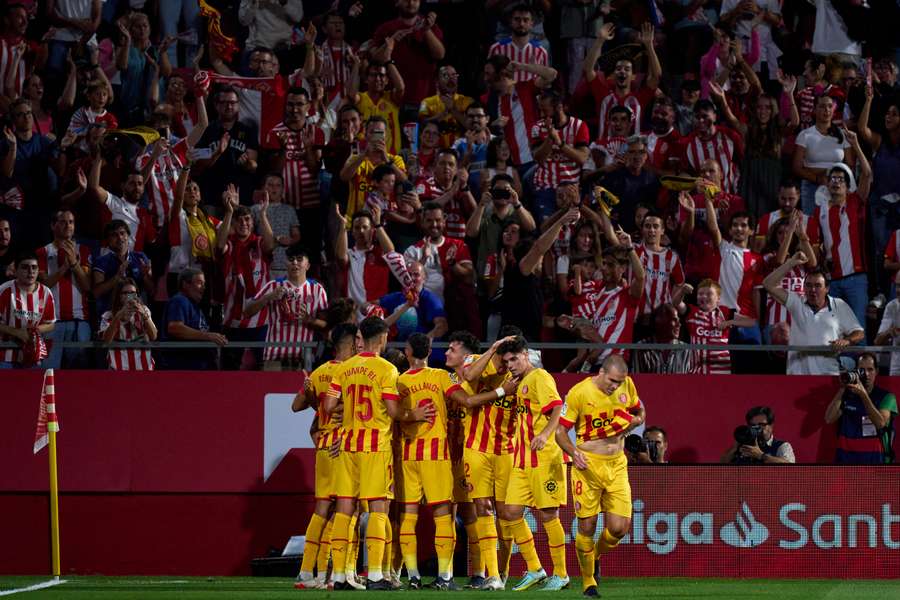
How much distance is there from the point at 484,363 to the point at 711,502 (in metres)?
3.88

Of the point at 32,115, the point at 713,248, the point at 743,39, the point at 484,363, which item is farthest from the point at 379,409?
the point at 743,39

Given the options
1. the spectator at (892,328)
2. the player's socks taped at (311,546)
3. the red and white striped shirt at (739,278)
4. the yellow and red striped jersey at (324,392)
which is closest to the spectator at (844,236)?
the spectator at (892,328)

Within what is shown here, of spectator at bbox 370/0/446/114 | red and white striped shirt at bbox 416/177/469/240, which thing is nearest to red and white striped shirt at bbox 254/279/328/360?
red and white striped shirt at bbox 416/177/469/240

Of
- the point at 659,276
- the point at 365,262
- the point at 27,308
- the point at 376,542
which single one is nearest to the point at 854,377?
the point at 659,276

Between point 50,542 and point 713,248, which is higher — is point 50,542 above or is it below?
below

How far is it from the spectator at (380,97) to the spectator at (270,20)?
1812 mm

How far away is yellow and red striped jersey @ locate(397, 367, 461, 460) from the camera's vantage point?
14.2m

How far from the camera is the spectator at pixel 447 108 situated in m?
19.8

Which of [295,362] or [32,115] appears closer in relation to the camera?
[295,362]

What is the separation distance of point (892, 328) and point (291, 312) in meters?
6.68

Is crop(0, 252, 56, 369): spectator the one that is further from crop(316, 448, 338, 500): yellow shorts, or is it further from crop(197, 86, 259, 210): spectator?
crop(316, 448, 338, 500): yellow shorts

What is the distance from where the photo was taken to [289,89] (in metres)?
19.3

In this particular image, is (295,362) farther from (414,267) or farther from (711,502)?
(711,502)

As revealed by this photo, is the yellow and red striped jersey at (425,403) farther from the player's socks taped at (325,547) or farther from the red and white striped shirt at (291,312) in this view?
the red and white striped shirt at (291,312)
